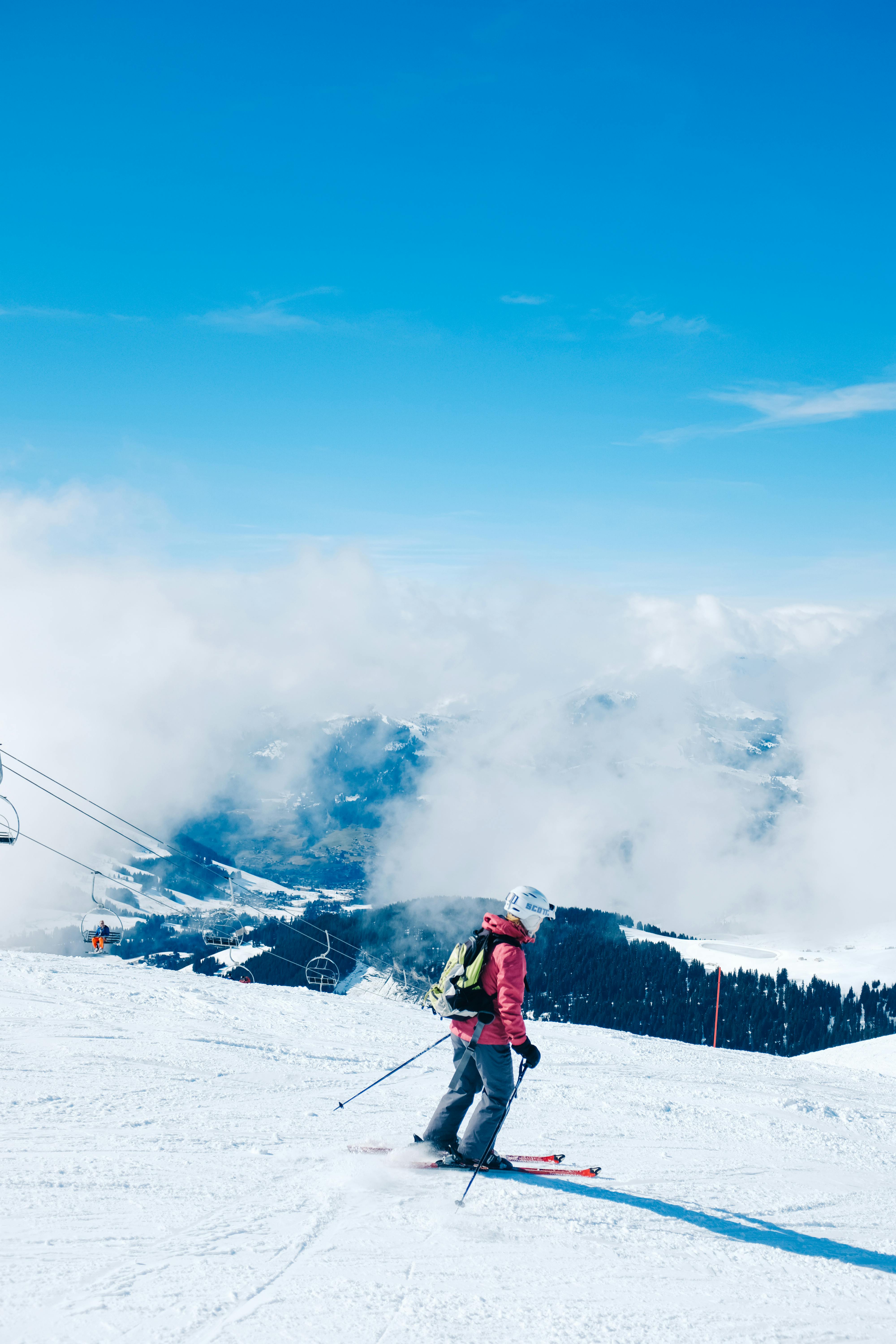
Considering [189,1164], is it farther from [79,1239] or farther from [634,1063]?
[634,1063]

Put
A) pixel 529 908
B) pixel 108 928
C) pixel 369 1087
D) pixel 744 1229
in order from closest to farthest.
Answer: pixel 744 1229 < pixel 529 908 < pixel 369 1087 < pixel 108 928

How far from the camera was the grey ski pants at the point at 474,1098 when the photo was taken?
6918mm

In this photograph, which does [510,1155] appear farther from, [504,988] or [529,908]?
[529,908]

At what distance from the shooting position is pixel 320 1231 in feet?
18.2

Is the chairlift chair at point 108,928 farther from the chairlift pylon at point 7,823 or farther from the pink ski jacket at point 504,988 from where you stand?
the pink ski jacket at point 504,988

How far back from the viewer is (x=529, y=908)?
696 centimetres

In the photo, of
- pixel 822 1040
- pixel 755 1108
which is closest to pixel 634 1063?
pixel 755 1108

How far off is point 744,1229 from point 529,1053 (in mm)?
2093

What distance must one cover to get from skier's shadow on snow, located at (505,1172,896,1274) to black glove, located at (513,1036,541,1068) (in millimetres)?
1110

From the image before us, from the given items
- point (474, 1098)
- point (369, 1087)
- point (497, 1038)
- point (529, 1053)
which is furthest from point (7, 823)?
point (529, 1053)

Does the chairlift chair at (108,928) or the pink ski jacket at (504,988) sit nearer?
the pink ski jacket at (504,988)

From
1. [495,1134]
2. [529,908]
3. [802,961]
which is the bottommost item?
[495,1134]

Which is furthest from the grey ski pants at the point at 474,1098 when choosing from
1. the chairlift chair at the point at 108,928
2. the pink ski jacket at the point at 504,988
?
the chairlift chair at the point at 108,928

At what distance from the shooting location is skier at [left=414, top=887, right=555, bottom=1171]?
6.73m
